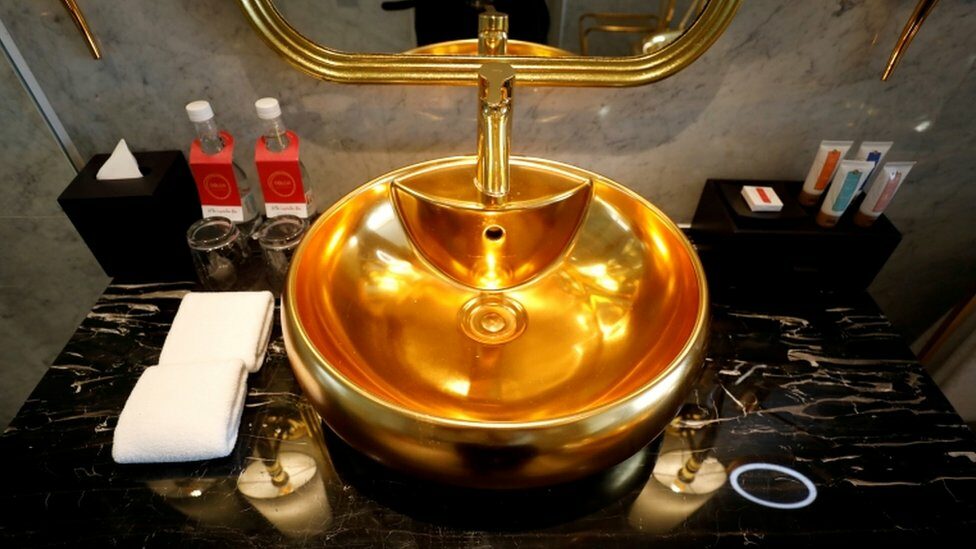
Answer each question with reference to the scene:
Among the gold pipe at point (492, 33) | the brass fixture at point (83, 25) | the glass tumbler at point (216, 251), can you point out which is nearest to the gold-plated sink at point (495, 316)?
the gold pipe at point (492, 33)

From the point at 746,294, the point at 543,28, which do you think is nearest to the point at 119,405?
the point at 543,28

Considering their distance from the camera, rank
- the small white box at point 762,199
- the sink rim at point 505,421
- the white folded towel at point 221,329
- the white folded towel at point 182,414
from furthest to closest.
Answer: the small white box at point 762,199 < the white folded towel at point 221,329 < the white folded towel at point 182,414 < the sink rim at point 505,421

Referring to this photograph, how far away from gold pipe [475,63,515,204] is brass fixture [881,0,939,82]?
61 centimetres

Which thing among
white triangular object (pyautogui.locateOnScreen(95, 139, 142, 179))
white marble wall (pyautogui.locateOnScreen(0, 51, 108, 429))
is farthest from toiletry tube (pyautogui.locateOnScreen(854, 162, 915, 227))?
white marble wall (pyautogui.locateOnScreen(0, 51, 108, 429))

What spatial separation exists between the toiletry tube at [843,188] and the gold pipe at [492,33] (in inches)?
22.2

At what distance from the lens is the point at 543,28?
843mm

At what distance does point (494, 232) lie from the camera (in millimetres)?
878

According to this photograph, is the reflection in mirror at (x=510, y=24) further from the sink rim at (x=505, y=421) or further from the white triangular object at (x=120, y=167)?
the white triangular object at (x=120, y=167)

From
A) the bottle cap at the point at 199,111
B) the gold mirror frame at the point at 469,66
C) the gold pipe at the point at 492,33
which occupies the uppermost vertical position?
the gold pipe at the point at 492,33

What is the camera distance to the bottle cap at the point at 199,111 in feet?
2.69

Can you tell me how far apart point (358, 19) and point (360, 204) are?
284 mm

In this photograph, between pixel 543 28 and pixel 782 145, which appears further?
pixel 782 145

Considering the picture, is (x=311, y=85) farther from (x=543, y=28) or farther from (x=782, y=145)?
(x=782, y=145)

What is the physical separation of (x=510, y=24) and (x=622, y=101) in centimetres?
23
